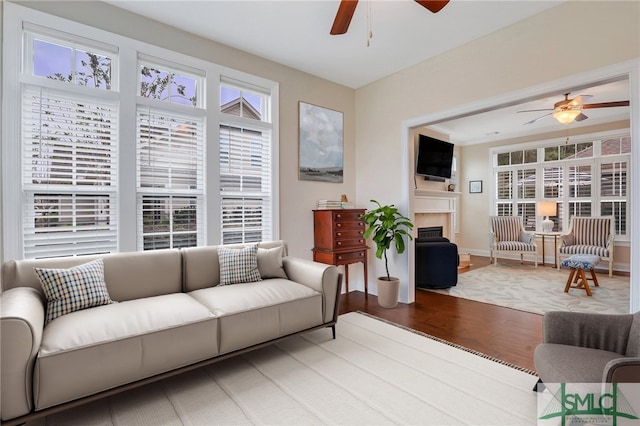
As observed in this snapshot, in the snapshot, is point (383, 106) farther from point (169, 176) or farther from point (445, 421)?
point (445, 421)

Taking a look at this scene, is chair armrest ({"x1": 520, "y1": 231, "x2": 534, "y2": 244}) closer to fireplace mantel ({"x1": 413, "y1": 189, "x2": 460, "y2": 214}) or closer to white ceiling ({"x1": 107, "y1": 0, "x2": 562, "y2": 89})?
fireplace mantel ({"x1": 413, "y1": 189, "x2": 460, "y2": 214})

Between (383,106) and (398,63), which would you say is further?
(383,106)

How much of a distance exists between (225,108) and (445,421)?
3.39 metres

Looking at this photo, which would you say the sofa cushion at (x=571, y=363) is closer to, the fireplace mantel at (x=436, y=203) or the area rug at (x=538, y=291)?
the area rug at (x=538, y=291)

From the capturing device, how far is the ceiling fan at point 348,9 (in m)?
2.05

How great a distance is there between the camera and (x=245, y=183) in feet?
11.9

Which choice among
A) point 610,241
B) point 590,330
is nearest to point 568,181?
point 610,241

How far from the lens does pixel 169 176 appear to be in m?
3.11

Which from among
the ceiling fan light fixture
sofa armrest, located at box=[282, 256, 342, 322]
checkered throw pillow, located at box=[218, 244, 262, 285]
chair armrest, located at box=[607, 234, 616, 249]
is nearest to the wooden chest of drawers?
sofa armrest, located at box=[282, 256, 342, 322]

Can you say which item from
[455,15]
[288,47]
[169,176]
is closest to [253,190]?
[169,176]

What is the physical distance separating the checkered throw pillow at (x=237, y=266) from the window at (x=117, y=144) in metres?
0.57

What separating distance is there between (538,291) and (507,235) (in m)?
2.55

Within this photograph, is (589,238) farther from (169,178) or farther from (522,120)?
(169,178)

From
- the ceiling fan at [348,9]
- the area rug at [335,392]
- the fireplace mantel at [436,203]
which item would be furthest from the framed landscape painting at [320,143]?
the area rug at [335,392]
